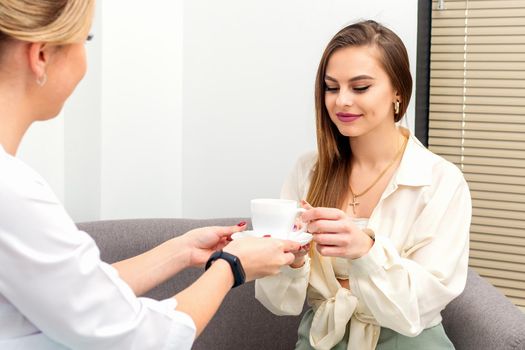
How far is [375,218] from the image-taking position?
194 cm

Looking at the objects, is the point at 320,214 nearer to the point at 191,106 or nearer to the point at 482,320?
the point at 482,320

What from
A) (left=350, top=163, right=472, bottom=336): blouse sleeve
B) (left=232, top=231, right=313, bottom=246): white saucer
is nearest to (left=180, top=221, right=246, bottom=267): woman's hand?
(left=232, top=231, right=313, bottom=246): white saucer

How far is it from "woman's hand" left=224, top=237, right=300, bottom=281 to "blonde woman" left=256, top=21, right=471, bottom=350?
0.14 meters

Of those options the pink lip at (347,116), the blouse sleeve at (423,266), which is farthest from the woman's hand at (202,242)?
the pink lip at (347,116)

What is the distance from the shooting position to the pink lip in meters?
1.95

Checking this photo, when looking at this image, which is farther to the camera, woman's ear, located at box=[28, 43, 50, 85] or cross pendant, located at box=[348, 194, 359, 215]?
cross pendant, located at box=[348, 194, 359, 215]

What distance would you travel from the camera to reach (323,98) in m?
2.06

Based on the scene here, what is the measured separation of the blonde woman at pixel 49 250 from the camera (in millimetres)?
1120

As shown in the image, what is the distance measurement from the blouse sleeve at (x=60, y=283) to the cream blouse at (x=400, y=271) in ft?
2.22

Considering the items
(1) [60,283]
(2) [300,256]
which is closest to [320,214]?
(2) [300,256]

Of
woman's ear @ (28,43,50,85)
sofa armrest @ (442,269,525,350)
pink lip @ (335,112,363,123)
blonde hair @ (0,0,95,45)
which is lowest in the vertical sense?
sofa armrest @ (442,269,525,350)

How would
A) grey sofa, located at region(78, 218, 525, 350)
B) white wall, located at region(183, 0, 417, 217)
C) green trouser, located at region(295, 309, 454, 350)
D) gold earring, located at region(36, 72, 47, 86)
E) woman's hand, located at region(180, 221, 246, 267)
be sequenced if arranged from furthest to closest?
white wall, located at region(183, 0, 417, 217) < grey sofa, located at region(78, 218, 525, 350) < green trouser, located at region(295, 309, 454, 350) < woman's hand, located at region(180, 221, 246, 267) < gold earring, located at region(36, 72, 47, 86)

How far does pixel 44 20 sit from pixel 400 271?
0.99 m

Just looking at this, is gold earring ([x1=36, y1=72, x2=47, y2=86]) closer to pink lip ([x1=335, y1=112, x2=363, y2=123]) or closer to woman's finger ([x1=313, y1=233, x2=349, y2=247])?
woman's finger ([x1=313, y1=233, x2=349, y2=247])
